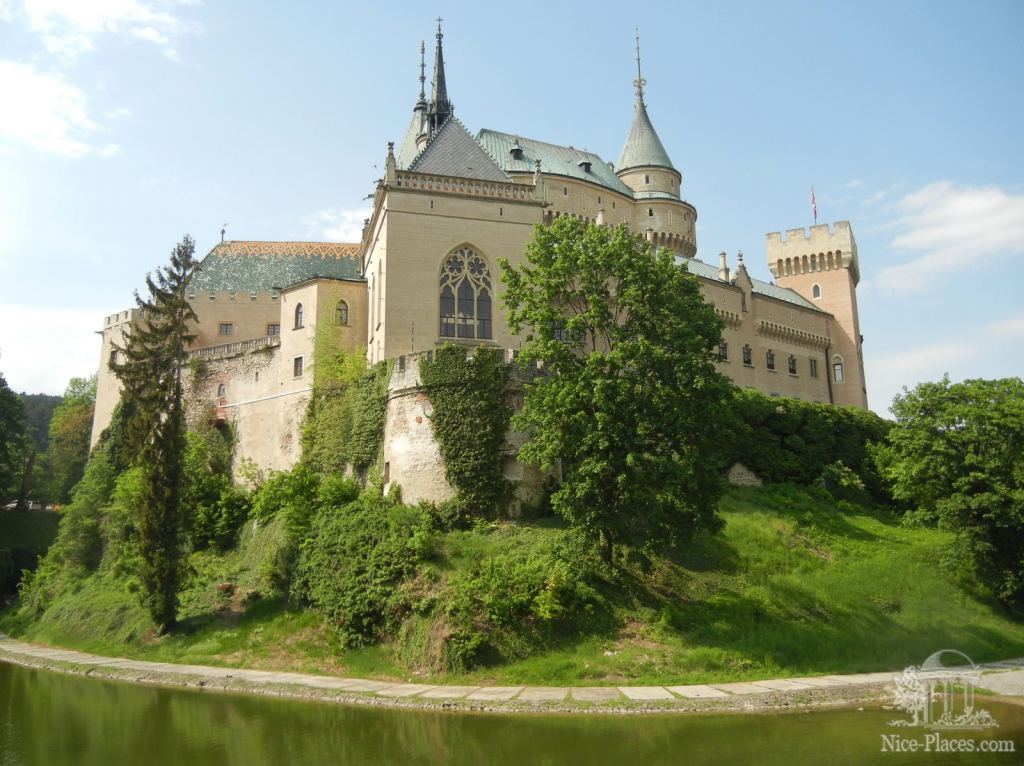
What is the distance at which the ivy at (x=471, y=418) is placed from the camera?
27.7 metres

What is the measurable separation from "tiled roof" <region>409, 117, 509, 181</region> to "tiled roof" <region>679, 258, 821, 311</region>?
66.0 ft

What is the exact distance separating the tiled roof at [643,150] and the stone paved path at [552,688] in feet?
138

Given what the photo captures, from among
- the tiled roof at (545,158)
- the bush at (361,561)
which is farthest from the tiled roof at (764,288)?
the bush at (361,561)

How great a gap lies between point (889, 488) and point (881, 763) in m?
23.9

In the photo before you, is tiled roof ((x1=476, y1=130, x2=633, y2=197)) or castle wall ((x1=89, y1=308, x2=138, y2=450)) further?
tiled roof ((x1=476, y1=130, x2=633, y2=197))

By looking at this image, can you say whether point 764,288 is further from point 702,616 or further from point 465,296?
point 702,616

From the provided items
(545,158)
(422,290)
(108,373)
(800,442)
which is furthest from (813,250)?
(108,373)

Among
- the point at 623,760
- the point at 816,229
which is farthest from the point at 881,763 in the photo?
the point at 816,229

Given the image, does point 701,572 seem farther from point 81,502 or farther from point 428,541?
point 81,502

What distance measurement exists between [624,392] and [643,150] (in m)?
40.5

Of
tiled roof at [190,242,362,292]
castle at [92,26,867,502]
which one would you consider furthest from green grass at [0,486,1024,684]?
tiled roof at [190,242,362,292]

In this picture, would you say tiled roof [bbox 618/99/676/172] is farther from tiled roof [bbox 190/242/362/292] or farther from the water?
the water

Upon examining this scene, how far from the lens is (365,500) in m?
28.9

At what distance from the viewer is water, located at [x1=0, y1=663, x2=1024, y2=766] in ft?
49.5
